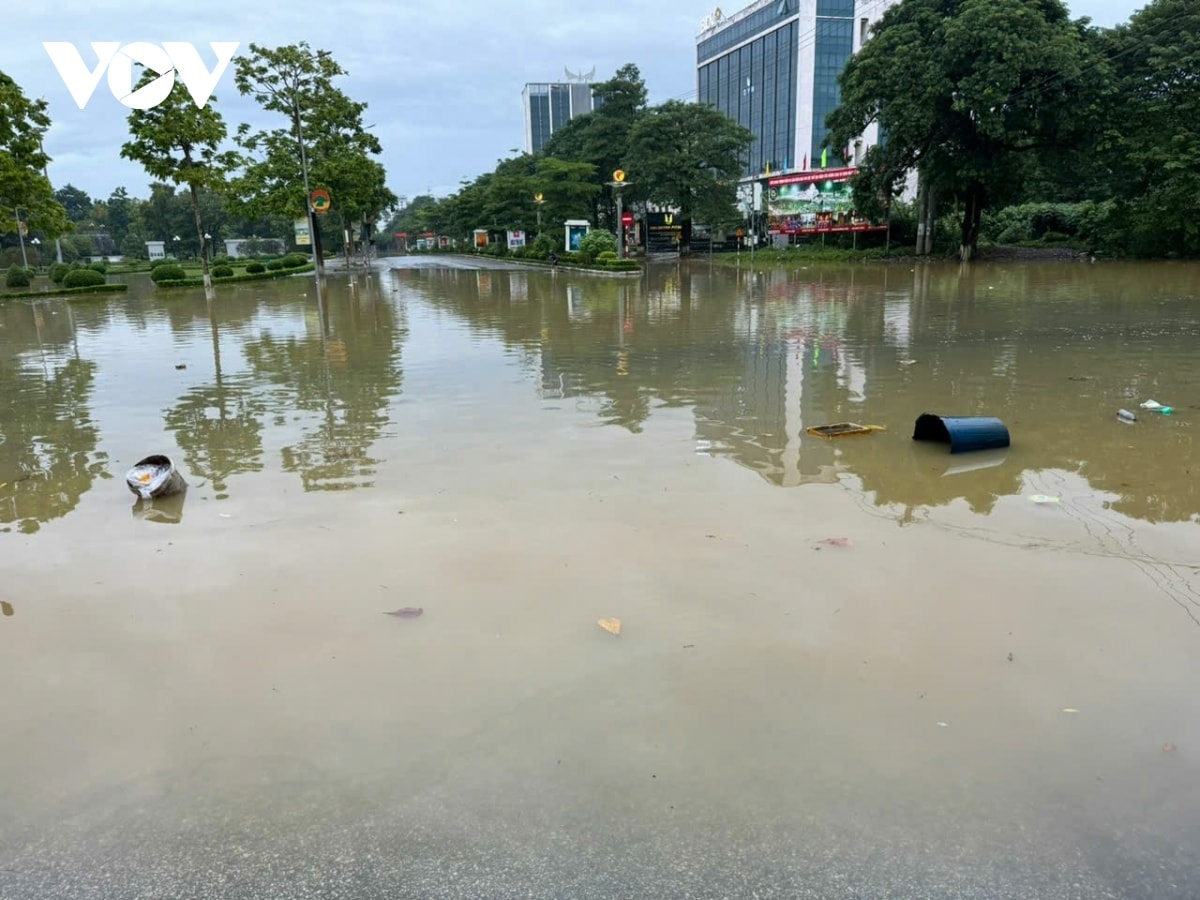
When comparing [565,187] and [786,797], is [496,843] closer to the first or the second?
[786,797]

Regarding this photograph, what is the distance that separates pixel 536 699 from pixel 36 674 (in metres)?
2.33

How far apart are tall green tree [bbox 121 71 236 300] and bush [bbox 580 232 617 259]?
18.4 meters

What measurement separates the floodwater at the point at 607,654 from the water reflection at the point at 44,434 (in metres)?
0.08

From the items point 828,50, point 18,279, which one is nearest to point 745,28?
point 828,50

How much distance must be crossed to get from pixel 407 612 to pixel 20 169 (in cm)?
3147

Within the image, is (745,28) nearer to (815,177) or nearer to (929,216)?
(815,177)

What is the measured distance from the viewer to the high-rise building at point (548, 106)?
12269cm

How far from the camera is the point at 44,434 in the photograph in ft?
27.6

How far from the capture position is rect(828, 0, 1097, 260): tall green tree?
105ft

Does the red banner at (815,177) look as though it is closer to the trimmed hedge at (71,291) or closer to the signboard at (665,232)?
the signboard at (665,232)

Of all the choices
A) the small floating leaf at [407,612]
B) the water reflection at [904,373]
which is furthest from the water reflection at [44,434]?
the water reflection at [904,373]

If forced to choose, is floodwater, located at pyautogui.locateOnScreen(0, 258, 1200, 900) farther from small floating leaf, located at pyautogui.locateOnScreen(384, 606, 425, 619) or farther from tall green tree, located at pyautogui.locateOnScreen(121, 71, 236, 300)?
tall green tree, located at pyautogui.locateOnScreen(121, 71, 236, 300)

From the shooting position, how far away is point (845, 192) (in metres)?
49.4

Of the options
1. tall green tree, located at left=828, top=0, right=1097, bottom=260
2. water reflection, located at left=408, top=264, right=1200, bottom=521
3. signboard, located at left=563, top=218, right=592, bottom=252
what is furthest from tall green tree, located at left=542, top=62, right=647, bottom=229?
water reflection, located at left=408, top=264, right=1200, bottom=521
